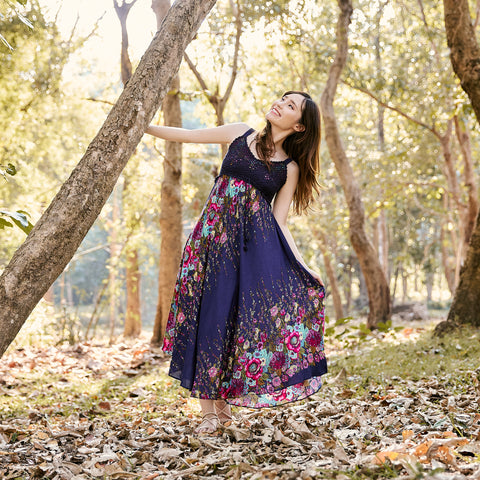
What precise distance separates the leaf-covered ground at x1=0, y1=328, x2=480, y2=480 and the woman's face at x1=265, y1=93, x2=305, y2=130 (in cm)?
187

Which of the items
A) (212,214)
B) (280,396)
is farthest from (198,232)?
(280,396)

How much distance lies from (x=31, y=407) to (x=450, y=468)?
3179 millimetres

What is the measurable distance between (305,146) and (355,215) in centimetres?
562

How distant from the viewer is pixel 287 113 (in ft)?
11.4

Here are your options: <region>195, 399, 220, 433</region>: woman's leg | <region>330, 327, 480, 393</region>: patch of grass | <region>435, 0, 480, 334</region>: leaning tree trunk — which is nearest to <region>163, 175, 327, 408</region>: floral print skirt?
<region>195, 399, 220, 433</region>: woman's leg

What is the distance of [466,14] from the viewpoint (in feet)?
20.1

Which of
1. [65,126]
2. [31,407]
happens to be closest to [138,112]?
[31,407]

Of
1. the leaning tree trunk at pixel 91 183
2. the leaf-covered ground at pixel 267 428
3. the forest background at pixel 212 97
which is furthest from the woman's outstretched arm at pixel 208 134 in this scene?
the leaf-covered ground at pixel 267 428

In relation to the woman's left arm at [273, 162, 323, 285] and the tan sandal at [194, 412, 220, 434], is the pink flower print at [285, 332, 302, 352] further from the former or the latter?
the tan sandal at [194, 412, 220, 434]

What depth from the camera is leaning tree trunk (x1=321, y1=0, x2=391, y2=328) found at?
8875 mm

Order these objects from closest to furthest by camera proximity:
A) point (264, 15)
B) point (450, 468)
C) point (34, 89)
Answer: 1. point (450, 468)
2. point (264, 15)
3. point (34, 89)

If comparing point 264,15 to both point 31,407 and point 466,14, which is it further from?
point 31,407

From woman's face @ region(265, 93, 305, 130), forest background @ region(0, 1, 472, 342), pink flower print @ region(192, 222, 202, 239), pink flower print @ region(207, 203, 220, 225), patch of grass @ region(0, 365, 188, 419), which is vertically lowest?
patch of grass @ region(0, 365, 188, 419)

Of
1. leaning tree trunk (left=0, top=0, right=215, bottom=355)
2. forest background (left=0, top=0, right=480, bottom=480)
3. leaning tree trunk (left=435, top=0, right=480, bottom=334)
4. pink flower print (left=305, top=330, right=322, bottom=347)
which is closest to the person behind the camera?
leaning tree trunk (left=0, top=0, right=215, bottom=355)
